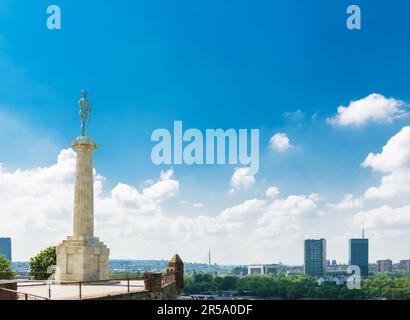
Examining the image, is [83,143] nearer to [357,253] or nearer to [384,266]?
[357,253]

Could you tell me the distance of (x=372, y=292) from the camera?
3622cm

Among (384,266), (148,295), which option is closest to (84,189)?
(148,295)

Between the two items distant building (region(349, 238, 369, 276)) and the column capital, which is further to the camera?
distant building (region(349, 238, 369, 276))

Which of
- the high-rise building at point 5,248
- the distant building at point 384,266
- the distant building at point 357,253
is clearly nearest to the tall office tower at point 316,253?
the distant building at point 357,253

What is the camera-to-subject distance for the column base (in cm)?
2920

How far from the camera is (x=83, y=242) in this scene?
1162 inches

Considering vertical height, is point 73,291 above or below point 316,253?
above

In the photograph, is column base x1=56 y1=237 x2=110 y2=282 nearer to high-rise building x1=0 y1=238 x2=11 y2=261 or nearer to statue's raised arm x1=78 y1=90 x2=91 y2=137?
statue's raised arm x1=78 y1=90 x2=91 y2=137

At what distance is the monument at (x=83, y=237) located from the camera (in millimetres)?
29359

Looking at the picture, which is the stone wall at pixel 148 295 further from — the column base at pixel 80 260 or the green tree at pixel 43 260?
the green tree at pixel 43 260

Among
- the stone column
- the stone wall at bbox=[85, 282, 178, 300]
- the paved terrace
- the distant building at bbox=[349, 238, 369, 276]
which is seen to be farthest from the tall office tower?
the paved terrace

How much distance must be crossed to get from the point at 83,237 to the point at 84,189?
303 centimetres
